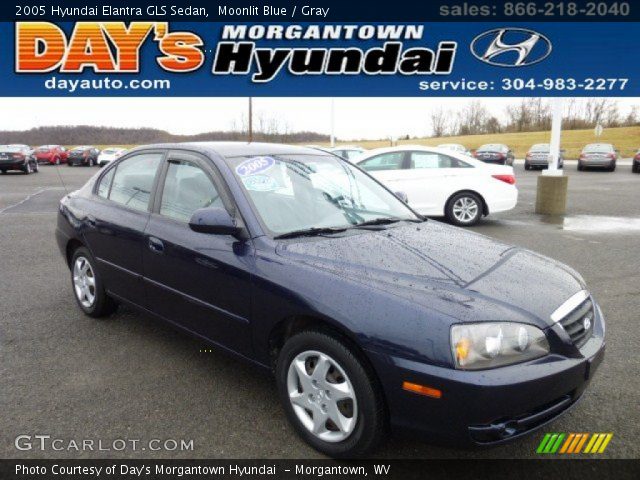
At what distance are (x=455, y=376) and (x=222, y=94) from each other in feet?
37.1

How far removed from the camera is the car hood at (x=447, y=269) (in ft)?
7.70

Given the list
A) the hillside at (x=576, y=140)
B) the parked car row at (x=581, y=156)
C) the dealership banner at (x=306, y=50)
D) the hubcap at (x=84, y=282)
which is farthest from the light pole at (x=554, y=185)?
the hillside at (x=576, y=140)

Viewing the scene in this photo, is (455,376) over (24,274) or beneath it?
over

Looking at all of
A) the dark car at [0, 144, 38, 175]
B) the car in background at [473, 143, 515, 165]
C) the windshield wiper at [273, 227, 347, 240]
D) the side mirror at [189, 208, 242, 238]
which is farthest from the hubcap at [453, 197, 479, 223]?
the dark car at [0, 144, 38, 175]

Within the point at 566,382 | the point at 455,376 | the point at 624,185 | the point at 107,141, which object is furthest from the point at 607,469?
the point at 107,141

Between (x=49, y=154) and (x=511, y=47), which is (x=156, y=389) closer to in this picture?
(x=511, y=47)

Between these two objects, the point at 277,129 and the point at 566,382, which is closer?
the point at 566,382

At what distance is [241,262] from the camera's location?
112 inches

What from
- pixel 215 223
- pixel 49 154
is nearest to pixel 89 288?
pixel 215 223

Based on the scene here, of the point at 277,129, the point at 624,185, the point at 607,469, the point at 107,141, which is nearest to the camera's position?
the point at 607,469

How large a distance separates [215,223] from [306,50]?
9614mm

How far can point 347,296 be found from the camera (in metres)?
2.39
